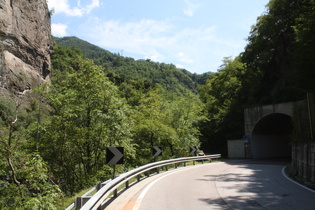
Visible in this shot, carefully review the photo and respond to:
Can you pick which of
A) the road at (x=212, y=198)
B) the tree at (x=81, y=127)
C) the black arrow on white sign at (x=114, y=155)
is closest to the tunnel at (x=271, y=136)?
the tree at (x=81, y=127)

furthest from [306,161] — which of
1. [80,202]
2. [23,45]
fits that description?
[23,45]

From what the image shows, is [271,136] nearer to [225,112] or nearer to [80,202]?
[225,112]

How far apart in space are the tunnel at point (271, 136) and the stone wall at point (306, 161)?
15512 mm

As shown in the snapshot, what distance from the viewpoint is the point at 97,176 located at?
13.0 m

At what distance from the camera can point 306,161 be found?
11336 mm

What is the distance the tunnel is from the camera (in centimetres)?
2888

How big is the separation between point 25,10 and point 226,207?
5603cm

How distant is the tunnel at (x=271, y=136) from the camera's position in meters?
28.9

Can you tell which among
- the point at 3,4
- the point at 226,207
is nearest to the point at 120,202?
the point at 226,207

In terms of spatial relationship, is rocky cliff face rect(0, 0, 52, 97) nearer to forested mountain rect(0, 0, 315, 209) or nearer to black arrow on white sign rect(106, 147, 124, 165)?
forested mountain rect(0, 0, 315, 209)

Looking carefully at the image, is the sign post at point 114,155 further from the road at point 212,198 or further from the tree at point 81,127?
the tree at point 81,127

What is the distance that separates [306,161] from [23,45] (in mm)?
51157

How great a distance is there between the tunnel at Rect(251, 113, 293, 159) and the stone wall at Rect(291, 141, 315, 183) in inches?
611

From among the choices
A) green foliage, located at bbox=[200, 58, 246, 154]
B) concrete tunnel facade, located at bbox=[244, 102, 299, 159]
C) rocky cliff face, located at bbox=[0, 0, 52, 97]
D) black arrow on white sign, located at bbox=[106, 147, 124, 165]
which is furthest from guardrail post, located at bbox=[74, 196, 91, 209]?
rocky cliff face, located at bbox=[0, 0, 52, 97]
